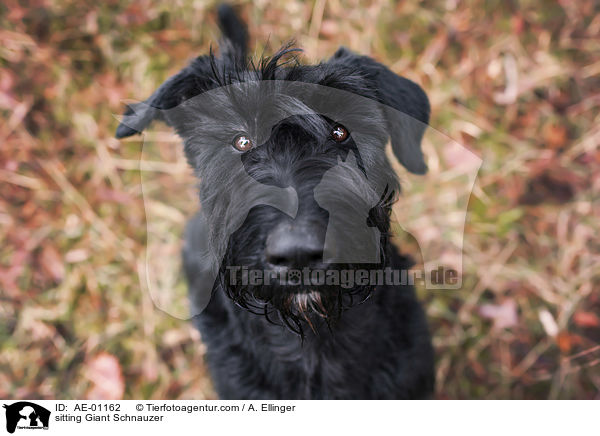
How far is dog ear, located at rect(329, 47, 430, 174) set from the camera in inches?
91.2

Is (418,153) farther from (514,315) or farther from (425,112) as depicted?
(514,315)

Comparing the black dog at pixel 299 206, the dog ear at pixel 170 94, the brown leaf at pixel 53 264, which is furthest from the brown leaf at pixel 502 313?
the brown leaf at pixel 53 264

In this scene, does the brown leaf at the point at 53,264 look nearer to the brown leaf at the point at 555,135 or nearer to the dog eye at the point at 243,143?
the dog eye at the point at 243,143

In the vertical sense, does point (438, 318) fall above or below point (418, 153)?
below

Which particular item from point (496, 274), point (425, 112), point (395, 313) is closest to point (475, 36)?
point (496, 274)

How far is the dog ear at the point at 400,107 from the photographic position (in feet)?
7.60

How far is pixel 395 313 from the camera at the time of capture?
275 cm

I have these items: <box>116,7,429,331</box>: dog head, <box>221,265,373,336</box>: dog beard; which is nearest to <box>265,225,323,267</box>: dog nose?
<box>116,7,429,331</box>: dog head

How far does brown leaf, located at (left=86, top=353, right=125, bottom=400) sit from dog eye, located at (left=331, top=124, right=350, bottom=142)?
2.58 meters

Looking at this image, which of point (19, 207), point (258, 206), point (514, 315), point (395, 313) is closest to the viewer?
point (258, 206)

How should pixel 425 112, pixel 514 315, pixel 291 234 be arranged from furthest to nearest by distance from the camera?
pixel 514 315 < pixel 425 112 < pixel 291 234

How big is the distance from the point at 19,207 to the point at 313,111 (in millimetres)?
3161

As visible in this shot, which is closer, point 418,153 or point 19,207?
point 418,153
